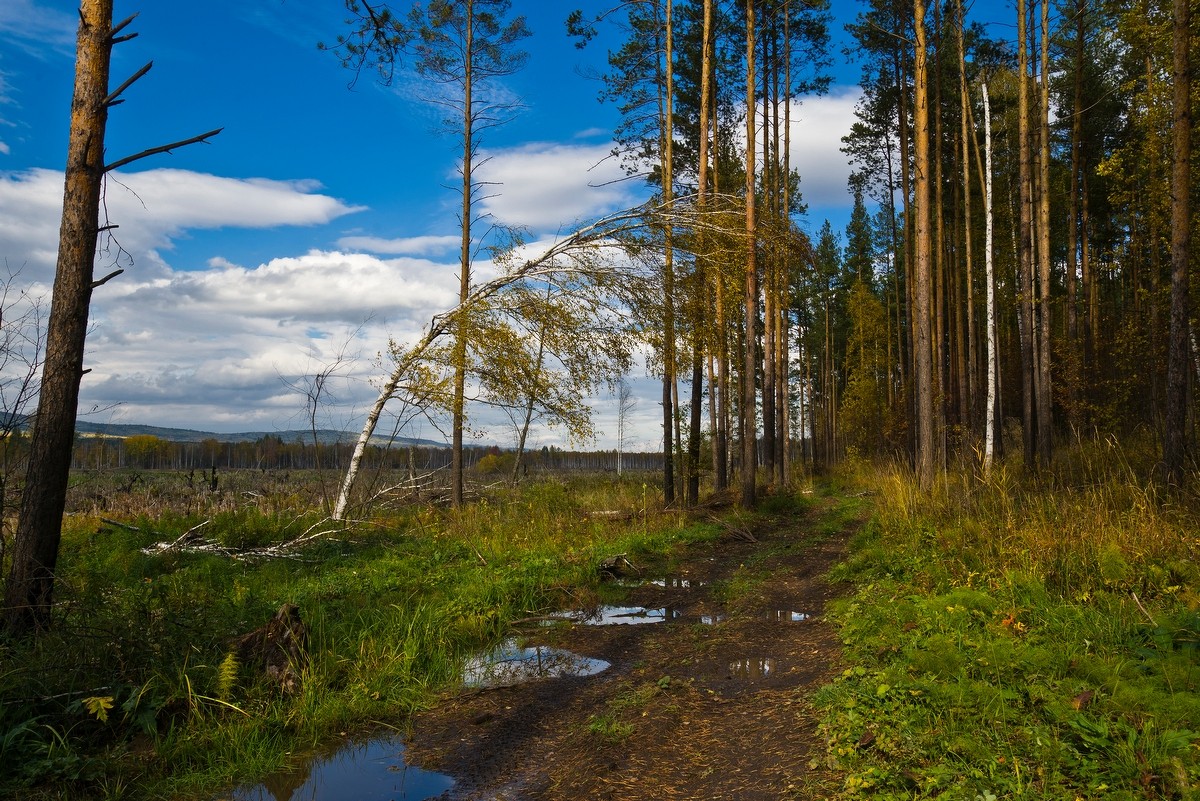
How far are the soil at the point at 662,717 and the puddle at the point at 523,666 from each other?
13 centimetres

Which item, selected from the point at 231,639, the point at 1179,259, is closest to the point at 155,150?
the point at 231,639

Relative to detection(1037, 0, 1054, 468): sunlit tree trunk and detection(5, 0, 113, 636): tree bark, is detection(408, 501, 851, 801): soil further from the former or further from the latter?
detection(1037, 0, 1054, 468): sunlit tree trunk

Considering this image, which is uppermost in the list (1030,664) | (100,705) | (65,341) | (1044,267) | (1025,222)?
(1025,222)

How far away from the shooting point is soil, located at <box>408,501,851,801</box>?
3.51 metres

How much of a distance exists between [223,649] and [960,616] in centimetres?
522


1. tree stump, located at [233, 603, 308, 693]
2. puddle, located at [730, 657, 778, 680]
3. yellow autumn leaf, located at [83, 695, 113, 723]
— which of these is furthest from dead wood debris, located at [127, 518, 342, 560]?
puddle, located at [730, 657, 778, 680]

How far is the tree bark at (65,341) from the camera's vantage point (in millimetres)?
4754

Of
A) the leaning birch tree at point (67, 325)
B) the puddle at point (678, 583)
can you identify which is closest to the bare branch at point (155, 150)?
the leaning birch tree at point (67, 325)

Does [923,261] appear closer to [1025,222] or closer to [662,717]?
[1025,222]

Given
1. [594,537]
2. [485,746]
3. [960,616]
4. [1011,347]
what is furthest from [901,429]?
[485,746]

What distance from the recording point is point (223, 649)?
4848 mm

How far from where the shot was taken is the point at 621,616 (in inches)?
277

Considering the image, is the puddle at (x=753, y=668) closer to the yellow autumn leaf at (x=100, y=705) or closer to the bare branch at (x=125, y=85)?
the yellow autumn leaf at (x=100, y=705)

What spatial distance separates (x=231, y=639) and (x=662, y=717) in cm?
323
